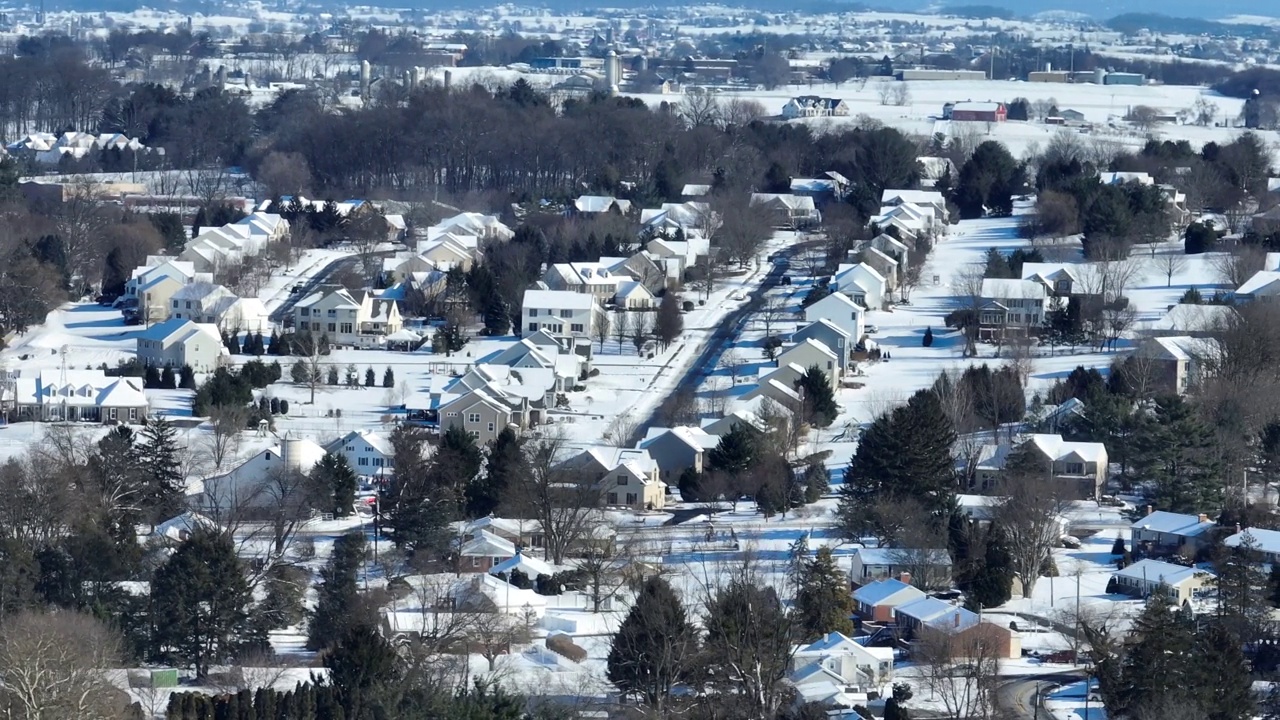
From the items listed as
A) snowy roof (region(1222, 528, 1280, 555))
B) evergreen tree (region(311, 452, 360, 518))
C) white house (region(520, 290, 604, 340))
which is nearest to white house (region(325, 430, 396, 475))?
evergreen tree (region(311, 452, 360, 518))

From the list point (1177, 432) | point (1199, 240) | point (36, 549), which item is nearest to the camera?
point (36, 549)

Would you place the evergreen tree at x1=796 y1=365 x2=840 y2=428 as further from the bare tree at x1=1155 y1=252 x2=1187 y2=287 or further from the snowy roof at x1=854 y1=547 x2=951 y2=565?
the bare tree at x1=1155 y1=252 x2=1187 y2=287

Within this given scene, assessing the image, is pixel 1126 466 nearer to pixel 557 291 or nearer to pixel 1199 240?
pixel 557 291

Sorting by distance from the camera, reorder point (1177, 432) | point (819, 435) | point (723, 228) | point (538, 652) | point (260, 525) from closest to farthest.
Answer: point (538, 652)
point (260, 525)
point (1177, 432)
point (819, 435)
point (723, 228)

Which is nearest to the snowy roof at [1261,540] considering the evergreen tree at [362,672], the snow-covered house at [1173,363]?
the snow-covered house at [1173,363]

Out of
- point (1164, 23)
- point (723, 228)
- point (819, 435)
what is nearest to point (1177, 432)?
point (819, 435)

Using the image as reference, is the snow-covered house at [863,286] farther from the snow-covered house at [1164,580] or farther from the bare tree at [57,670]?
the bare tree at [57,670]

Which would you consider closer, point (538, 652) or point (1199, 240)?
point (538, 652)
